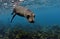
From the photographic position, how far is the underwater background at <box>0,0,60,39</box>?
288 centimetres

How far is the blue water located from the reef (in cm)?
6

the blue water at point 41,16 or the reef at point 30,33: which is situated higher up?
the blue water at point 41,16

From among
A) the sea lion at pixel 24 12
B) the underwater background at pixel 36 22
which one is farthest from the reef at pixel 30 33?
the sea lion at pixel 24 12

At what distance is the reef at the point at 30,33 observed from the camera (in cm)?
293

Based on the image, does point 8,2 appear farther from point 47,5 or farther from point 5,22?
point 47,5

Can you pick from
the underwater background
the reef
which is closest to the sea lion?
the underwater background

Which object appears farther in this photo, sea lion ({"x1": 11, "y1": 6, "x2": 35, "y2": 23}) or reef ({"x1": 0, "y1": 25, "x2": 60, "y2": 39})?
reef ({"x1": 0, "y1": 25, "x2": 60, "y2": 39})

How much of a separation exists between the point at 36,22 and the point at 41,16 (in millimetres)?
77

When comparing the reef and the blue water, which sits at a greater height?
the blue water

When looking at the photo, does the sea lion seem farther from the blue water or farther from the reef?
the reef

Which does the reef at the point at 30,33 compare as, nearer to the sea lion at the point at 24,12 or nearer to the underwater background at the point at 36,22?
the underwater background at the point at 36,22

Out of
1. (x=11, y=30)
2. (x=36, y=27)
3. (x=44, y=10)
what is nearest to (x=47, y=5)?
(x=44, y=10)

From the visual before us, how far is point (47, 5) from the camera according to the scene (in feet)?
9.49

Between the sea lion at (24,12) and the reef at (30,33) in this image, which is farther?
the reef at (30,33)
